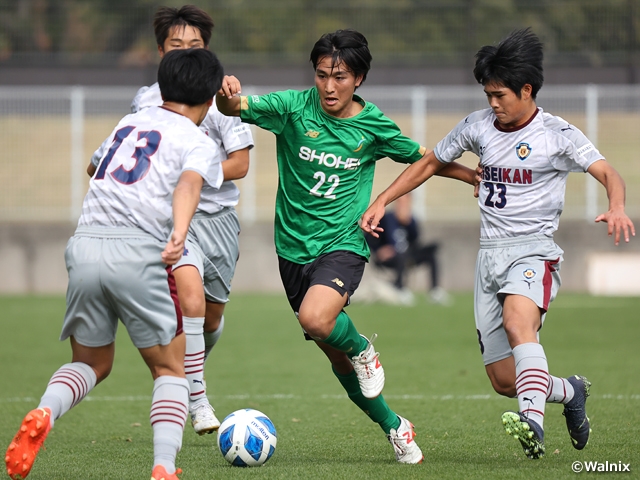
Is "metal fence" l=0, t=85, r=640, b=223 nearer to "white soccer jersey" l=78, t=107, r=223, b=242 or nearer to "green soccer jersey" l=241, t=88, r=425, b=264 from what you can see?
"green soccer jersey" l=241, t=88, r=425, b=264

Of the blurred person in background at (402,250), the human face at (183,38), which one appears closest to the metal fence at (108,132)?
the blurred person in background at (402,250)

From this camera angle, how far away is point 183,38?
19.7ft

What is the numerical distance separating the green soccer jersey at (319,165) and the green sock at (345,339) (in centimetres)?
51

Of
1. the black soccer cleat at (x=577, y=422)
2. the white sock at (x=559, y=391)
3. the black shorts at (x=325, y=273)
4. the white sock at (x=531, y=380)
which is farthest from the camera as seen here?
the black shorts at (x=325, y=273)

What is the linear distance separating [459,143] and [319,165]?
80 centimetres

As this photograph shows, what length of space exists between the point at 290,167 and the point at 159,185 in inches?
62.0

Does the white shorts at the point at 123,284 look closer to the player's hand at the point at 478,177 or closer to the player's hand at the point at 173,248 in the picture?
the player's hand at the point at 173,248

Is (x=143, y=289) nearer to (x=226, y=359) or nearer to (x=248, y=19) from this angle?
(x=226, y=359)

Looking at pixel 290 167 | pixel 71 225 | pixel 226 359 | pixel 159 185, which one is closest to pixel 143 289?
pixel 159 185

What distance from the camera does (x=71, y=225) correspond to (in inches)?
704

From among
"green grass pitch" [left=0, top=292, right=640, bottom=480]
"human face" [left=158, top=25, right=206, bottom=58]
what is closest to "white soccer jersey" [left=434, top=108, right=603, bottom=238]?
"green grass pitch" [left=0, top=292, right=640, bottom=480]

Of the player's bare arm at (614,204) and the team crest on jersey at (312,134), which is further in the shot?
the team crest on jersey at (312,134)

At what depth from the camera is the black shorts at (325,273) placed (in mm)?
5422

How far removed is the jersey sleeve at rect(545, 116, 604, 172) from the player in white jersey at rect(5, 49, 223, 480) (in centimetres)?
196
